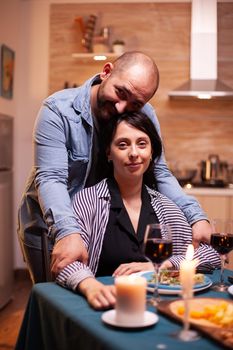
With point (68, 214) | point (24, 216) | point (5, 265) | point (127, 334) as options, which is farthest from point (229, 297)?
point (5, 265)

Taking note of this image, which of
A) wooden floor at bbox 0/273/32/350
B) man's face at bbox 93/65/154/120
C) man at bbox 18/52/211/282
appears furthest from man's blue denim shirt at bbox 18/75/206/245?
wooden floor at bbox 0/273/32/350

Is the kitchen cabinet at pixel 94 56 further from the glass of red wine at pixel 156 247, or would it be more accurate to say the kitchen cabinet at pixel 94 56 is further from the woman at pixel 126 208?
the glass of red wine at pixel 156 247

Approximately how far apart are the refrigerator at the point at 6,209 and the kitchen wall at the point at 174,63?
1047mm

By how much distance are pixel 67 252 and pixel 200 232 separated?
604 mm

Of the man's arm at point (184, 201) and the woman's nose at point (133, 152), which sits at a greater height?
the woman's nose at point (133, 152)

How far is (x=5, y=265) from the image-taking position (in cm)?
422

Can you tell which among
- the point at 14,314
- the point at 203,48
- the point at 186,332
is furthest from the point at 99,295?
the point at 203,48

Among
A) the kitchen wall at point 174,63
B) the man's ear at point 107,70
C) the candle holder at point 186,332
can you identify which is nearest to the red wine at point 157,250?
the candle holder at point 186,332

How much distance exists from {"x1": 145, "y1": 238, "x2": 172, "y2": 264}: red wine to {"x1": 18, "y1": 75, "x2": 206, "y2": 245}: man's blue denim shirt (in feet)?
1.20

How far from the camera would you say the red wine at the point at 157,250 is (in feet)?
4.45

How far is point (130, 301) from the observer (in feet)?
3.80

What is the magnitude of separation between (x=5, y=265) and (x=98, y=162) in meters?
2.38

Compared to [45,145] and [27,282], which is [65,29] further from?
[45,145]

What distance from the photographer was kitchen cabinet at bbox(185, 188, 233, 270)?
4.46 meters
